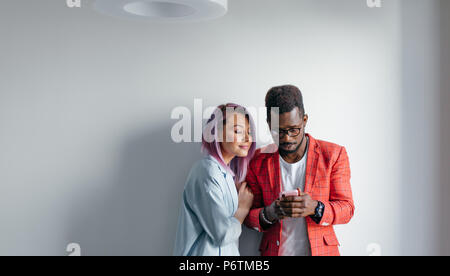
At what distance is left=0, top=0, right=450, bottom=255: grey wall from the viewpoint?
1925 millimetres

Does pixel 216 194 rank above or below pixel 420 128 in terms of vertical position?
below

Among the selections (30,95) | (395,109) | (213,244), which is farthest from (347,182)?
(30,95)

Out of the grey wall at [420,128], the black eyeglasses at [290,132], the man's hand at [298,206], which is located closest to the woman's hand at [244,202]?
the man's hand at [298,206]

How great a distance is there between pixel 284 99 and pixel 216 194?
498 mm

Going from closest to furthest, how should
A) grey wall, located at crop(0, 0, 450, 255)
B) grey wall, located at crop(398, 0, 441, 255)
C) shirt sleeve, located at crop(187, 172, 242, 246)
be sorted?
shirt sleeve, located at crop(187, 172, 242, 246) → grey wall, located at crop(0, 0, 450, 255) → grey wall, located at crop(398, 0, 441, 255)

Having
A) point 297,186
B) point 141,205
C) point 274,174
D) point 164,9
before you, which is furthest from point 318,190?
point 164,9

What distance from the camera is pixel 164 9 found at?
119 cm

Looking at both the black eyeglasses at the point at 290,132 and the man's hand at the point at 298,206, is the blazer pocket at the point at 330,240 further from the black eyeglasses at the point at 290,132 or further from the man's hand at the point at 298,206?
the black eyeglasses at the point at 290,132

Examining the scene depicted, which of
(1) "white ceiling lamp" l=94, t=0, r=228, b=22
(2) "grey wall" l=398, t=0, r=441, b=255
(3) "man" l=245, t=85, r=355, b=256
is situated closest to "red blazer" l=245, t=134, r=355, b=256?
(3) "man" l=245, t=85, r=355, b=256

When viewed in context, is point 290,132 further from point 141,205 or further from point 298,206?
point 141,205

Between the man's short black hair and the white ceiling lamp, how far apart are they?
2.37ft

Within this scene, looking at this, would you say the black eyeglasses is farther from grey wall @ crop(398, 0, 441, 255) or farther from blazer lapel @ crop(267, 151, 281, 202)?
grey wall @ crop(398, 0, 441, 255)

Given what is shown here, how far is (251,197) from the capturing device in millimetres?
1828

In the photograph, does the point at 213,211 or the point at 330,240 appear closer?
the point at 213,211
